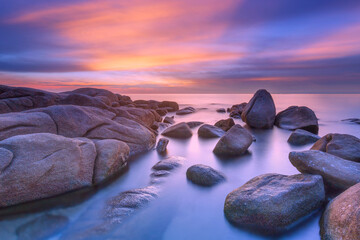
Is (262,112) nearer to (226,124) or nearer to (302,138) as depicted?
(226,124)

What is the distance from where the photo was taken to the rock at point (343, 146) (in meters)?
5.41

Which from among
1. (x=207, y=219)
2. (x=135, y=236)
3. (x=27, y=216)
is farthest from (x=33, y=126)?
(x=207, y=219)

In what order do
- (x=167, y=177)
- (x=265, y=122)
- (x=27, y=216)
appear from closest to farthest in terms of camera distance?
(x=27, y=216), (x=167, y=177), (x=265, y=122)

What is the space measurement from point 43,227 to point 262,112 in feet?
39.5

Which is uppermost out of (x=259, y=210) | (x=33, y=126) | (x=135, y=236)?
(x=33, y=126)

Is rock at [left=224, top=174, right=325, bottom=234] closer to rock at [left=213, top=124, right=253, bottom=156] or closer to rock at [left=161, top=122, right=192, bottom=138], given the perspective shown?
rock at [left=213, top=124, right=253, bottom=156]

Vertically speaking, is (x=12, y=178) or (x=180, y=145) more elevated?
(x=12, y=178)

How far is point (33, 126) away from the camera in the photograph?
18.9 feet

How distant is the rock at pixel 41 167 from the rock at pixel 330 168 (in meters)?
4.63

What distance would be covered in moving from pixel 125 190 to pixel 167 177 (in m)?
1.17

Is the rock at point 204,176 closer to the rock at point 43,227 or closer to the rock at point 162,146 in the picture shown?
the rock at point 162,146

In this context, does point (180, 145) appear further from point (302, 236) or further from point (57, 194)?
point (302, 236)

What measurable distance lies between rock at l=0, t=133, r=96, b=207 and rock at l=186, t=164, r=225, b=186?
7.91ft

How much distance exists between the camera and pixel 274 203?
11.0 ft
